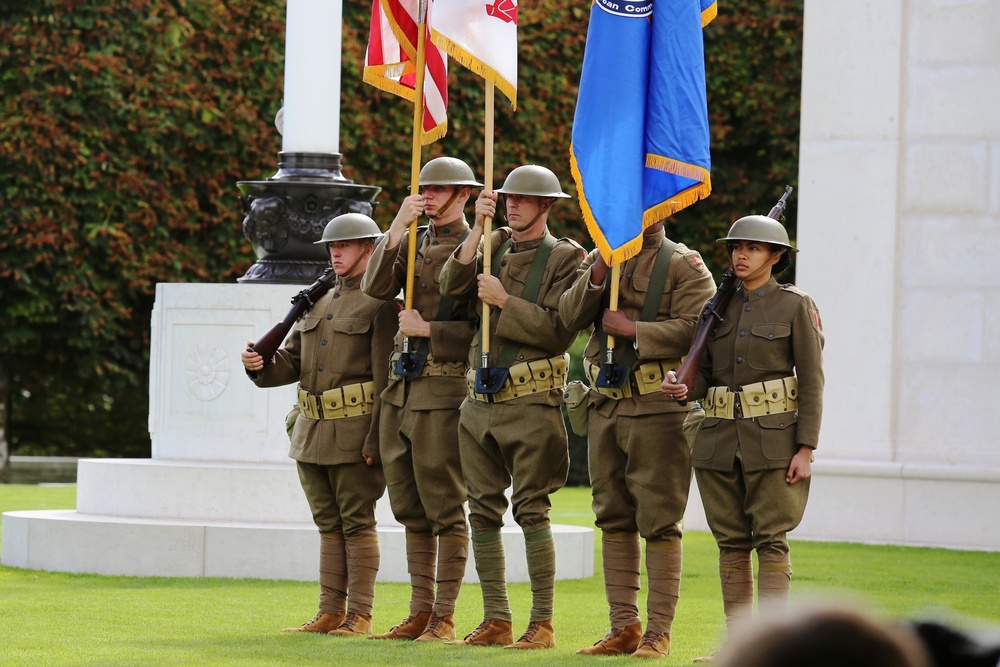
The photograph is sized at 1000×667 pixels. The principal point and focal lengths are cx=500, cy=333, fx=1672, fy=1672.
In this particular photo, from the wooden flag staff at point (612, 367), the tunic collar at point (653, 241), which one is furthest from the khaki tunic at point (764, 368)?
the tunic collar at point (653, 241)

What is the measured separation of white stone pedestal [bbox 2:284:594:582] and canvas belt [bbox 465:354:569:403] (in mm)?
2931

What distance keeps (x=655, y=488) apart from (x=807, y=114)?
24.0 ft

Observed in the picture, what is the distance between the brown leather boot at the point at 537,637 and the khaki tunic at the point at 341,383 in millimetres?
1073

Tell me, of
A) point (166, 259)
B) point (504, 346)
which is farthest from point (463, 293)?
point (166, 259)

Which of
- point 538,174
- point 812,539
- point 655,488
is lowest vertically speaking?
point 812,539

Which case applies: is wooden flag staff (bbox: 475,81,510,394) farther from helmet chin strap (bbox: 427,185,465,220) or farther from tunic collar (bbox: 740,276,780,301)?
tunic collar (bbox: 740,276,780,301)

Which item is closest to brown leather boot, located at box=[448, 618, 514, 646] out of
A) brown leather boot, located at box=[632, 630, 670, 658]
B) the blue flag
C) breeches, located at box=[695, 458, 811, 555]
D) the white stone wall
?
brown leather boot, located at box=[632, 630, 670, 658]

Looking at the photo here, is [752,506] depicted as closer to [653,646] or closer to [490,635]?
[653,646]

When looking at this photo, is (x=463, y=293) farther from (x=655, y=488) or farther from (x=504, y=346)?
(x=655, y=488)

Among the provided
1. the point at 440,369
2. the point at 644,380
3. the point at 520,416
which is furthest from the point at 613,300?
the point at 440,369

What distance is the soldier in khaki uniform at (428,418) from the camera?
7.89 metres

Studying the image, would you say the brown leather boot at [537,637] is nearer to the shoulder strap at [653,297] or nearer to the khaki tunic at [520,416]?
the khaki tunic at [520,416]

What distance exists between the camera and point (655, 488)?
23.8 feet

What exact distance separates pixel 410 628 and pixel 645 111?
8.76ft
